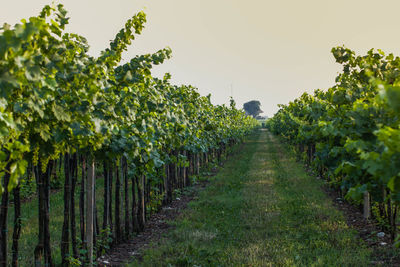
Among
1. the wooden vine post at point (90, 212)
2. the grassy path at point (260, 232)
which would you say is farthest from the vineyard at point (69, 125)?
the grassy path at point (260, 232)

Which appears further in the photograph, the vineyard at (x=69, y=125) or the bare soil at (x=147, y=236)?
the bare soil at (x=147, y=236)

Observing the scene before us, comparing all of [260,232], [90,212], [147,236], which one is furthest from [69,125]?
[260,232]

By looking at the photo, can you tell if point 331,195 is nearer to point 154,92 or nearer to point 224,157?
point 154,92

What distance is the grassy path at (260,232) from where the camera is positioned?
20.7 feet

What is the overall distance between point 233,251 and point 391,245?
3138 mm

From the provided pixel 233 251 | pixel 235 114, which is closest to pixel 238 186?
pixel 233 251

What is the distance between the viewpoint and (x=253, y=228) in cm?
835

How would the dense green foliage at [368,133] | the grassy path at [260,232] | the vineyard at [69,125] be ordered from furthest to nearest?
the grassy path at [260,232], the vineyard at [69,125], the dense green foliage at [368,133]

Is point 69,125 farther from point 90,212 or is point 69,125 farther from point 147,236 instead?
point 147,236

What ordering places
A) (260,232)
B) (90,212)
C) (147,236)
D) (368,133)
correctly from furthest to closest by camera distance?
(147,236) → (260,232) → (90,212) → (368,133)

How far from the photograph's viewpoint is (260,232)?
26.2ft

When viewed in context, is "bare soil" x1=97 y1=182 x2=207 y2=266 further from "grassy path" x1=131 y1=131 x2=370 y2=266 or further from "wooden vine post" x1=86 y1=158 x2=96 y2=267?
"wooden vine post" x1=86 y1=158 x2=96 y2=267

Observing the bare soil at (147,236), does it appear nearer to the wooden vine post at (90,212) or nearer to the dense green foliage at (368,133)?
the wooden vine post at (90,212)

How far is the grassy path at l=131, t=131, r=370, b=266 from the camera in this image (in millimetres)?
6312
